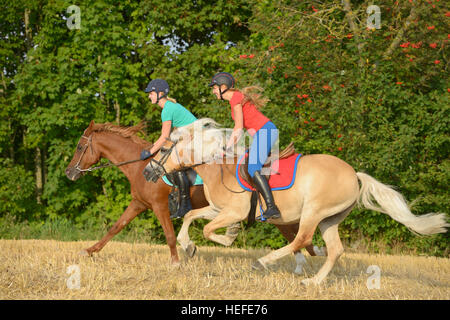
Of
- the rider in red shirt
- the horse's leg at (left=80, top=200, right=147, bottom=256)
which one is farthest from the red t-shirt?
the horse's leg at (left=80, top=200, right=147, bottom=256)

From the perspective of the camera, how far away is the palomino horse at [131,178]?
6.88m

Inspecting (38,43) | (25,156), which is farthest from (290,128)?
(25,156)

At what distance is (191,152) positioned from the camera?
5910mm

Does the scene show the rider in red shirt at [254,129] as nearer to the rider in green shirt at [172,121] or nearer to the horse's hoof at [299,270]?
the rider in green shirt at [172,121]

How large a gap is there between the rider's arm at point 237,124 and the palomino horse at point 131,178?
1447mm

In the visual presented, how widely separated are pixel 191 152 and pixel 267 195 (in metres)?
1.16

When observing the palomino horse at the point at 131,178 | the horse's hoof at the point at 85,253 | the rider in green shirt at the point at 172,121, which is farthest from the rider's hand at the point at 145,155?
the horse's hoof at the point at 85,253

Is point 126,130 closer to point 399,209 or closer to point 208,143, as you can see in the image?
point 208,143

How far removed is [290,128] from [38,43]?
7496 mm

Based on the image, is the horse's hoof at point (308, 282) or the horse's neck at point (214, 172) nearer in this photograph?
the horse's hoof at point (308, 282)

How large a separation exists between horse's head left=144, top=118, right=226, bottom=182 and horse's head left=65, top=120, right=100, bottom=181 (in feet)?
6.35

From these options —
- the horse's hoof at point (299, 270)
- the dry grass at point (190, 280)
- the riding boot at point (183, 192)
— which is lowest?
the horse's hoof at point (299, 270)

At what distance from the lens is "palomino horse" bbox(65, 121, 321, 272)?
22.6 ft

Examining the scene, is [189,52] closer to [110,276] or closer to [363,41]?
[363,41]
